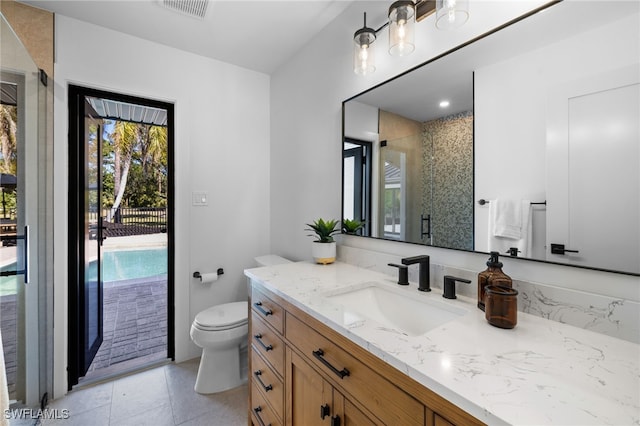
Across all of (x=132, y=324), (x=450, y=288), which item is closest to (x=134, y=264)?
(x=132, y=324)

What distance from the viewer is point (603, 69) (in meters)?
0.81

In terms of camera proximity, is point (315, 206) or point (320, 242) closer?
point (320, 242)

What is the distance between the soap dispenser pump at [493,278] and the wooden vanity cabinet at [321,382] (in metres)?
0.47

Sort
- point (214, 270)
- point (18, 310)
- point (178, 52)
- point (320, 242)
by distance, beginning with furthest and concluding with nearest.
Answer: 1. point (214, 270)
2. point (178, 52)
3. point (320, 242)
4. point (18, 310)

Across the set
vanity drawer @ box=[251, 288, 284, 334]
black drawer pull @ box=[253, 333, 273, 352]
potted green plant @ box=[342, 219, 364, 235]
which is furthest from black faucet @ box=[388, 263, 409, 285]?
black drawer pull @ box=[253, 333, 273, 352]

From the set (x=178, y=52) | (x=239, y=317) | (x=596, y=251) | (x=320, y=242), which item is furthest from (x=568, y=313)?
(x=178, y=52)

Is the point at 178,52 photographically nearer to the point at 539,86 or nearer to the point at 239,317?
the point at 239,317

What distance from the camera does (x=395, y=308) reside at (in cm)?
120

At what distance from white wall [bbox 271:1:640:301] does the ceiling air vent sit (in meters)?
0.74

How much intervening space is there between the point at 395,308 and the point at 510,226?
1.78 ft

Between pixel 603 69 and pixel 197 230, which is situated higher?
pixel 603 69

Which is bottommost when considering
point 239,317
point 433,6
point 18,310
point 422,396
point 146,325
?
point 146,325

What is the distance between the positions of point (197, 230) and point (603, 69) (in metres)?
2.42

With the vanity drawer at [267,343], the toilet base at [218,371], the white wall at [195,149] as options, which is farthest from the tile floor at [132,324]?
the vanity drawer at [267,343]
